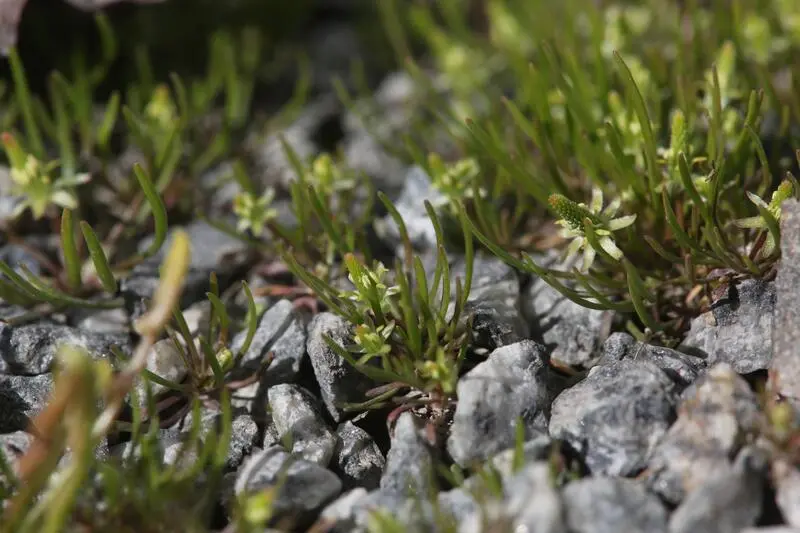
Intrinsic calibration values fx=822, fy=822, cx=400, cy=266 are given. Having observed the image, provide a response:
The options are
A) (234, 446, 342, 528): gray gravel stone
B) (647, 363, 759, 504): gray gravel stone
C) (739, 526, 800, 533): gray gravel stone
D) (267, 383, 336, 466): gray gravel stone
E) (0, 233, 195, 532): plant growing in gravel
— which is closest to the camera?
(0, 233, 195, 532): plant growing in gravel

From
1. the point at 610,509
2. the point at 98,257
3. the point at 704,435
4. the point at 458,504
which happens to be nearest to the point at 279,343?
the point at 98,257

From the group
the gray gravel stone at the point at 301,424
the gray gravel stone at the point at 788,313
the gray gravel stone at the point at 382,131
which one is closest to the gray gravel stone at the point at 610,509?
the gray gravel stone at the point at 788,313

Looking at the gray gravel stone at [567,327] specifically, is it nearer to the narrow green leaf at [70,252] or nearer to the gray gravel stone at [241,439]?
the gray gravel stone at [241,439]

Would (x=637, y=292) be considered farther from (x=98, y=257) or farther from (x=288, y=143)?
(x=288, y=143)

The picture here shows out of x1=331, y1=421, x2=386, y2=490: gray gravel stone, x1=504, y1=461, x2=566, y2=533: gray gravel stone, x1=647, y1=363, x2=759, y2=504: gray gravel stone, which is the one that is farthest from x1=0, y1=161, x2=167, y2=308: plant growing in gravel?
x1=647, y1=363, x2=759, y2=504: gray gravel stone

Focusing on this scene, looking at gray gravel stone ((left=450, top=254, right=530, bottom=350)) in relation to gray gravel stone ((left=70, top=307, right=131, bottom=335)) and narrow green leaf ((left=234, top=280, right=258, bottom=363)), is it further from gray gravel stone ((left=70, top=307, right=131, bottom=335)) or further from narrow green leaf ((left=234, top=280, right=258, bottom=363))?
gray gravel stone ((left=70, top=307, right=131, bottom=335))

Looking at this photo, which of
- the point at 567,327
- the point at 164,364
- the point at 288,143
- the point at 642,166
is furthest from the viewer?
the point at 288,143
